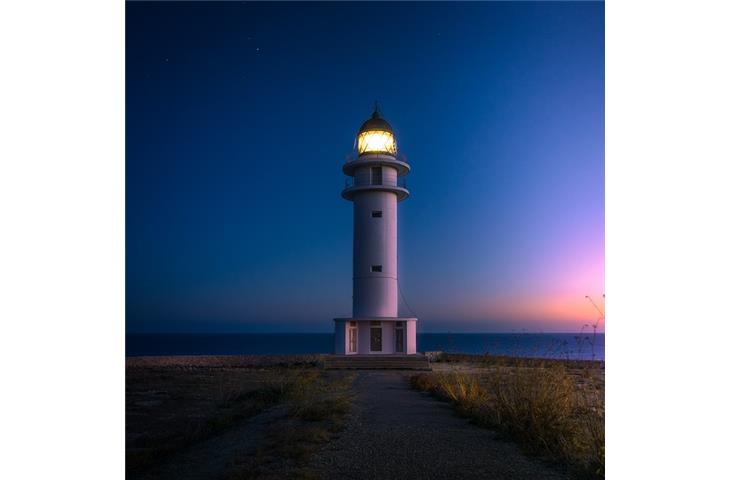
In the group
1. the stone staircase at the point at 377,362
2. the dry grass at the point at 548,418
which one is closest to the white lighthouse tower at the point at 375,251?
the stone staircase at the point at 377,362

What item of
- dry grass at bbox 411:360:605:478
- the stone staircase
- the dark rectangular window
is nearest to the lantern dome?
the dark rectangular window

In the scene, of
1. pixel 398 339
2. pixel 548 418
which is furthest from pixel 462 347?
pixel 548 418

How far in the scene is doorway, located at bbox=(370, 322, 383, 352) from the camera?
19562 millimetres

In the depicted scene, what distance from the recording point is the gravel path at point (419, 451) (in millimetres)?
4758

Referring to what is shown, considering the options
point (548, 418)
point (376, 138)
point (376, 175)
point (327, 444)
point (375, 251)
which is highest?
point (376, 138)

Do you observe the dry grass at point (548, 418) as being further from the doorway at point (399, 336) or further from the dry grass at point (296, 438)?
the doorway at point (399, 336)

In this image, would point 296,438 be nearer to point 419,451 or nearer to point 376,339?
point 419,451

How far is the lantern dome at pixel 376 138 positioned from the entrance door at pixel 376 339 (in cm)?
629

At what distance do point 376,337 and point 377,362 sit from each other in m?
1.51

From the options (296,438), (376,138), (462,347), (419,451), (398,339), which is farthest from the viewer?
(462,347)

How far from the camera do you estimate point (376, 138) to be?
20844 mm
